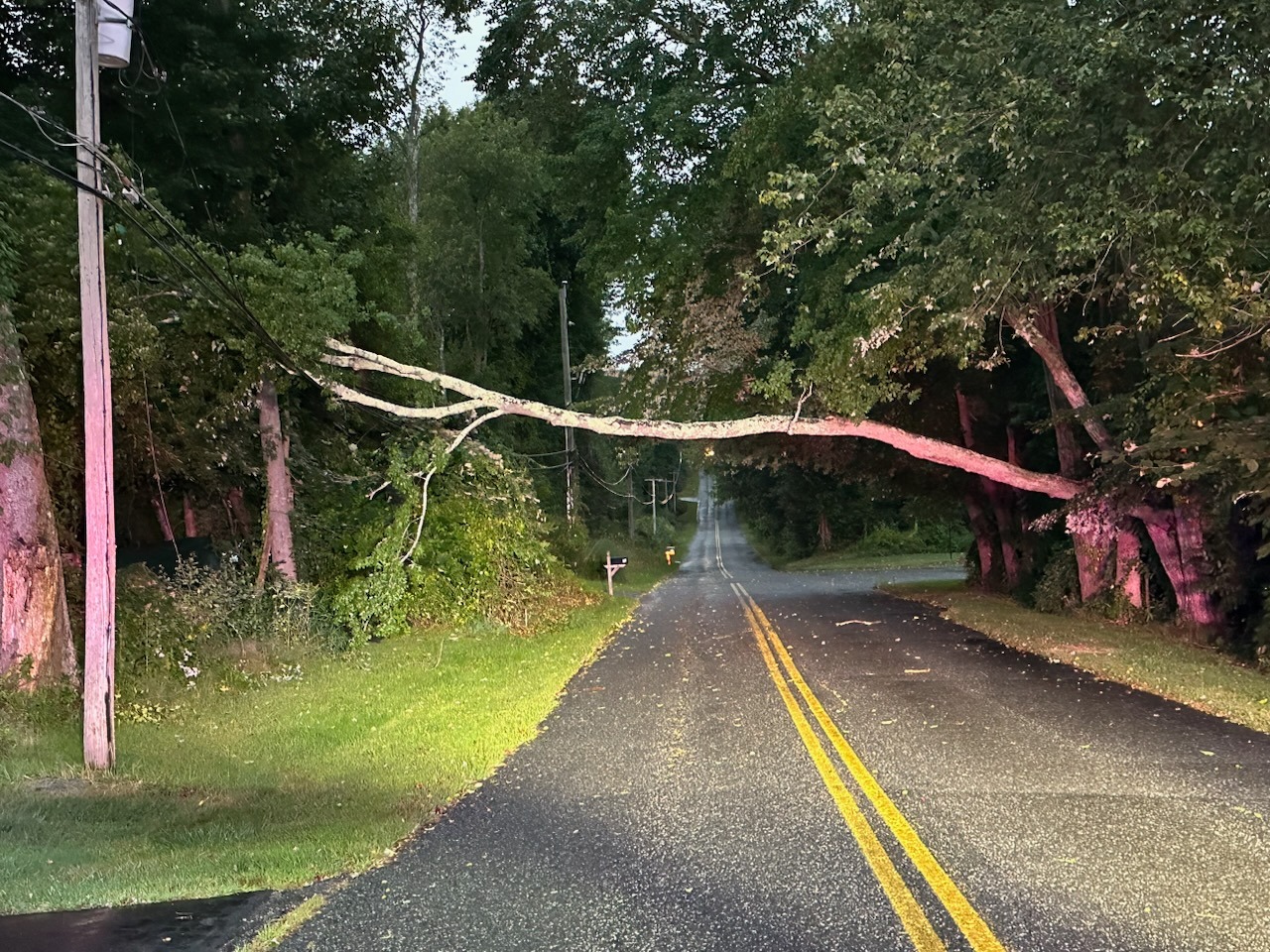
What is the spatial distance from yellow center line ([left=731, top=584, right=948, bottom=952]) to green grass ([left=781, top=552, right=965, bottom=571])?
1528 inches

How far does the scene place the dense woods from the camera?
931 centimetres

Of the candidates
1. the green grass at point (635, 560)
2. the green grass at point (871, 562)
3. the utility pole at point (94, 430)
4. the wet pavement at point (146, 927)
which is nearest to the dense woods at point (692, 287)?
the utility pole at point (94, 430)

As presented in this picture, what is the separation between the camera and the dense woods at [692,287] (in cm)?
931

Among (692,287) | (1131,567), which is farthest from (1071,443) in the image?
(692,287)

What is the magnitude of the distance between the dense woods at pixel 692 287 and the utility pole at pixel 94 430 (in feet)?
1.34

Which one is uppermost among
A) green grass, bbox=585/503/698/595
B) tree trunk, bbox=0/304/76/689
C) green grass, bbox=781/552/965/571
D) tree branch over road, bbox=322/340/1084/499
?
tree branch over road, bbox=322/340/1084/499

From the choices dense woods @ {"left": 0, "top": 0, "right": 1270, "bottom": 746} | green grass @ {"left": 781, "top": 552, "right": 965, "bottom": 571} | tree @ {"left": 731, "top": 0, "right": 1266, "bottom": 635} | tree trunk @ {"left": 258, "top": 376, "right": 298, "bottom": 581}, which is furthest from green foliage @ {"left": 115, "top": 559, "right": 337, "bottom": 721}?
green grass @ {"left": 781, "top": 552, "right": 965, "bottom": 571}

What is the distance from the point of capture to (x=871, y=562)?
52.8m

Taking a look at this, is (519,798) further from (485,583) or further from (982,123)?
(485,583)

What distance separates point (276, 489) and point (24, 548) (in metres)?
7.00

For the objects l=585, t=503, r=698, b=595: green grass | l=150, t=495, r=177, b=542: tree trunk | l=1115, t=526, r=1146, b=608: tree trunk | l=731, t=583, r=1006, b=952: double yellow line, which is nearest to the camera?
l=731, t=583, r=1006, b=952: double yellow line

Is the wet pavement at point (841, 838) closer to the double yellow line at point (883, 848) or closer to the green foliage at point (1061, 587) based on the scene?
the double yellow line at point (883, 848)

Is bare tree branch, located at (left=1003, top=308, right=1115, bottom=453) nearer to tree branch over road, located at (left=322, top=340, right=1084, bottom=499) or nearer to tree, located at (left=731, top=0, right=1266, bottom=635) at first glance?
tree, located at (left=731, top=0, right=1266, bottom=635)

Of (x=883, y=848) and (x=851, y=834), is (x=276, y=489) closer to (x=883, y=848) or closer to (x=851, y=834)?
(x=851, y=834)
